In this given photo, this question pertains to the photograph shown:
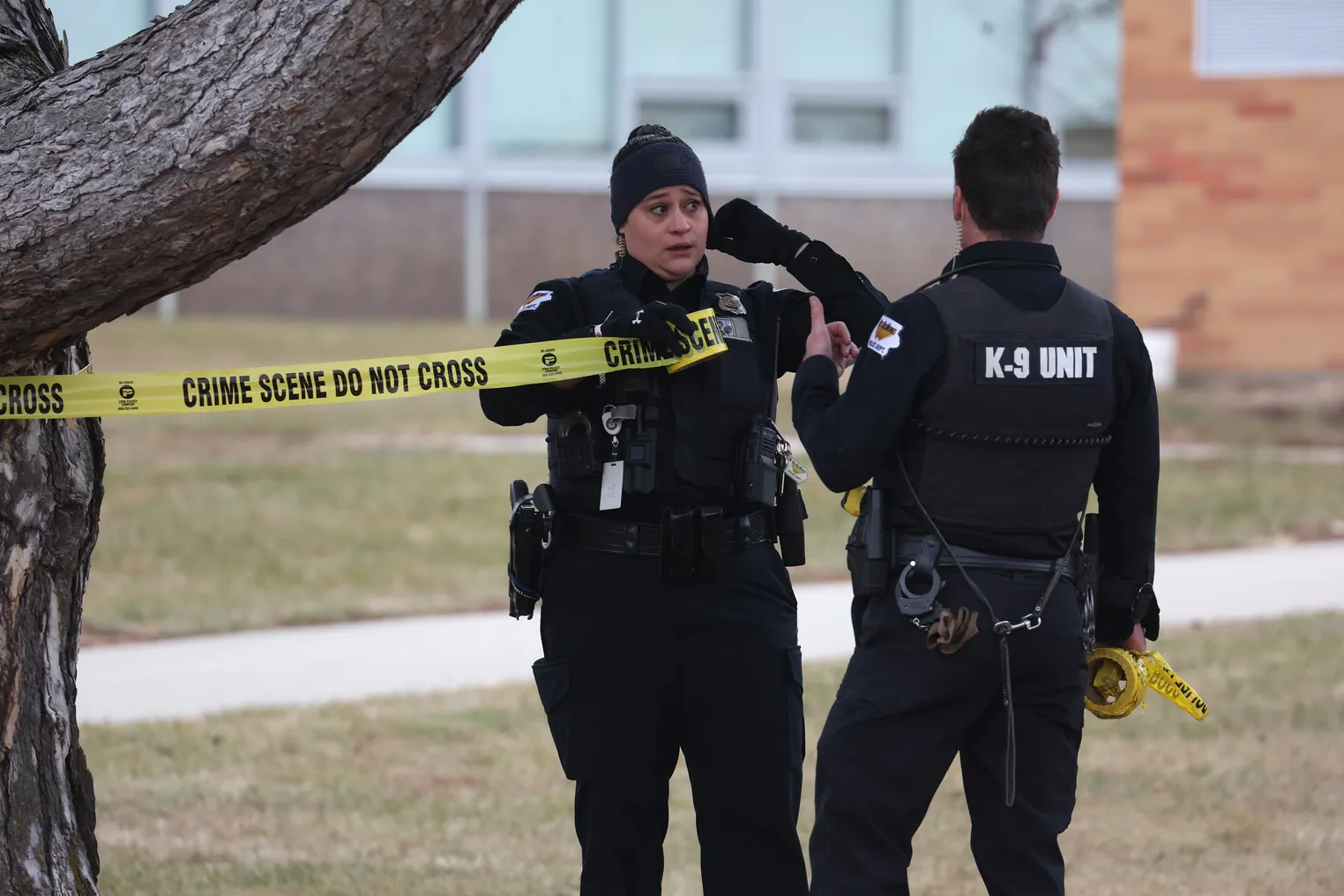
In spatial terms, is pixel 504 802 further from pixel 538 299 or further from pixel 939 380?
pixel 939 380

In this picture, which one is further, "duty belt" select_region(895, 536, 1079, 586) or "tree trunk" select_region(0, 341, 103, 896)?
"tree trunk" select_region(0, 341, 103, 896)

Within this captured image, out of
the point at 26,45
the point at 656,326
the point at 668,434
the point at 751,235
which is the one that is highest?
the point at 26,45

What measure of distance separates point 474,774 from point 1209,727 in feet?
9.44

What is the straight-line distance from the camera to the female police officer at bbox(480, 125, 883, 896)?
12.0 feet

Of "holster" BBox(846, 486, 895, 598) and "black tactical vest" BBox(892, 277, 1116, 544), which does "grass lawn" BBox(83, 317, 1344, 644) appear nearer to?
"holster" BBox(846, 486, 895, 598)

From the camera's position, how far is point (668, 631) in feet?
12.0

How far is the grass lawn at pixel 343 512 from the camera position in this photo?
9.27 metres

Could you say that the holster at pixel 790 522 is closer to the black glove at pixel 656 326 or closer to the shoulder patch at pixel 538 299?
the black glove at pixel 656 326

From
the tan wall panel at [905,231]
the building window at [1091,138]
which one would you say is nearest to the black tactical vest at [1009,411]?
the tan wall panel at [905,231]

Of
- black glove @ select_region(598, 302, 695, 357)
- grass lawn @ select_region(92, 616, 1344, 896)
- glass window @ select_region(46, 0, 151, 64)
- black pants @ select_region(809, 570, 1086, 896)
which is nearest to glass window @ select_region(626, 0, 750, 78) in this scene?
glass window @ select_region(46, 0, 151, 64)

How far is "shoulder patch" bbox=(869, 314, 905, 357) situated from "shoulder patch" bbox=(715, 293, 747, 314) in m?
0.51

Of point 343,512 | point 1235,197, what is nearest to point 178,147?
point 343,512

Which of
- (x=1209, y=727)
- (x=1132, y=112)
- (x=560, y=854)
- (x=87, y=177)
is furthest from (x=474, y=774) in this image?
(x=1132, y=112)

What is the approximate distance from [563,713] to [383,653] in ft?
14.7
